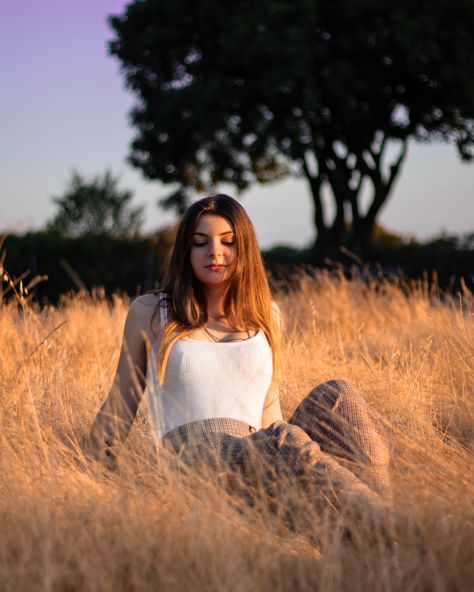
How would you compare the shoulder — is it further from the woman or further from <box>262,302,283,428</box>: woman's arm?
<box>262,302,283,428</box>: woman's arm

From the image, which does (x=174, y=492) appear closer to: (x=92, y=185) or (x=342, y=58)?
(x=342, y=58)

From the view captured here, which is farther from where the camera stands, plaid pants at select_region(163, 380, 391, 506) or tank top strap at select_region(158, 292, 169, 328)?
tank top strap at select_region(158, 292, 169, 328)

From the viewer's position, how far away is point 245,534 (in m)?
2.39

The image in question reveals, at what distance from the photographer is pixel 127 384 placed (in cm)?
311

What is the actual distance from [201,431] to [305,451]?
427 millimetres

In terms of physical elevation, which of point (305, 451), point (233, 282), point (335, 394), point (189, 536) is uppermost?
point (233, 282)

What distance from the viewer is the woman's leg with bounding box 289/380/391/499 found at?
2.76 metres

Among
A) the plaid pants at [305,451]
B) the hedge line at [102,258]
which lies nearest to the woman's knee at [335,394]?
the plaid pants at [305,451]

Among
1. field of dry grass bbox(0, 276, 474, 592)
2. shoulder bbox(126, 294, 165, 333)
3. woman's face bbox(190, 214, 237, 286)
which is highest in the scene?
woman's face bbox(190, 214, 237, 286)

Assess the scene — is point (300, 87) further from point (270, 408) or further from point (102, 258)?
point (270, 408)

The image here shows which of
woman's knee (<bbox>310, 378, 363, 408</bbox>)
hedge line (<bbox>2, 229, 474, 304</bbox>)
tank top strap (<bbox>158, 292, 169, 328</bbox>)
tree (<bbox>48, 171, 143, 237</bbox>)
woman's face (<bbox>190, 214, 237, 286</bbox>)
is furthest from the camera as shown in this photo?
tree (<bbox>48, 171, 143, 237</bbox>)

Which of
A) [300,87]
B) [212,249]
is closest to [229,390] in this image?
[212,249]

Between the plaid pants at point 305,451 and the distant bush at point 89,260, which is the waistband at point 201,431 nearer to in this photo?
the plaid pants at point 305,451

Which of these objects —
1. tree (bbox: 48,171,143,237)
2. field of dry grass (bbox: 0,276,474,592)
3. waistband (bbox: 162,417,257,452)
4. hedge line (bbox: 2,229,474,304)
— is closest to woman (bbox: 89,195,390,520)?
waistband (bbox: 162,417,257,452)
